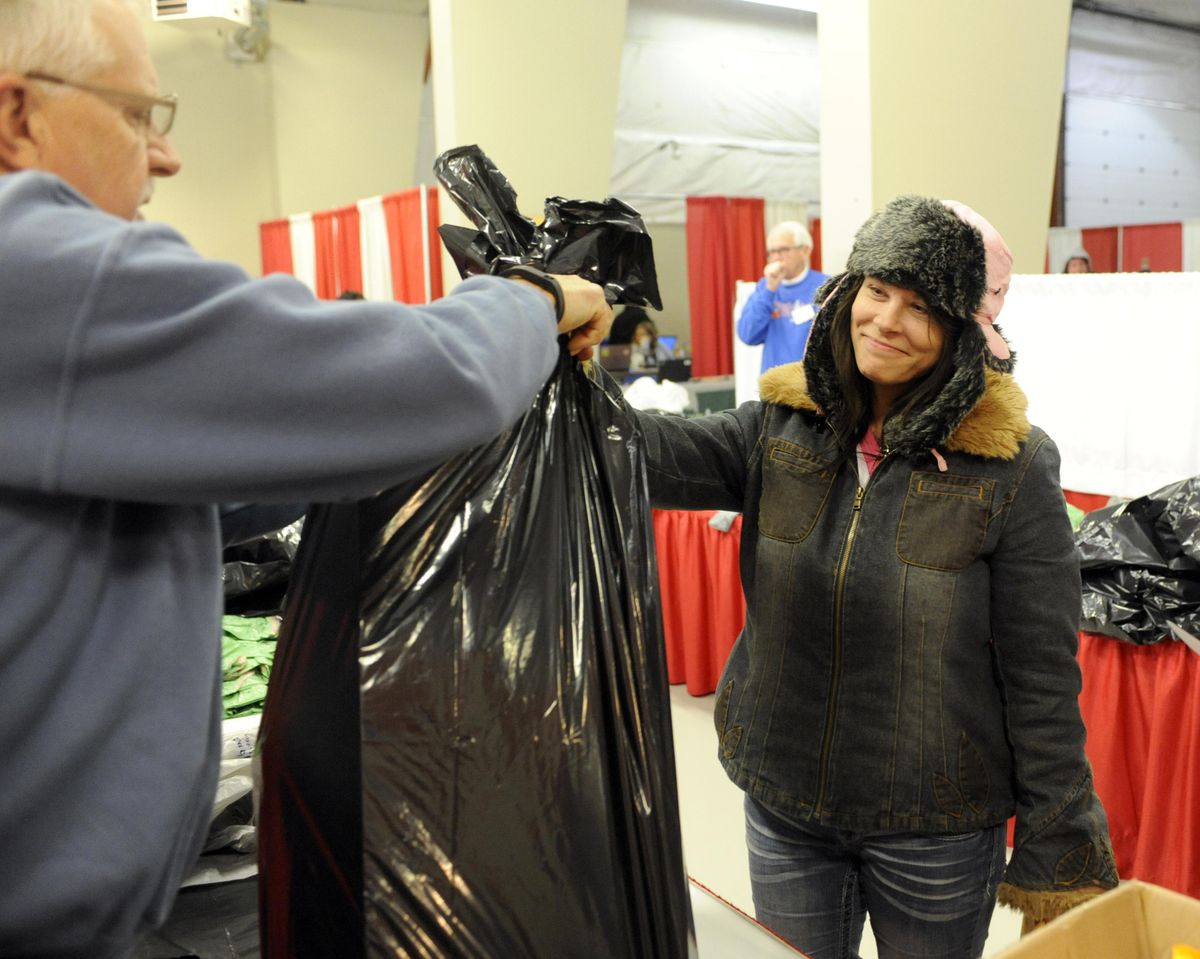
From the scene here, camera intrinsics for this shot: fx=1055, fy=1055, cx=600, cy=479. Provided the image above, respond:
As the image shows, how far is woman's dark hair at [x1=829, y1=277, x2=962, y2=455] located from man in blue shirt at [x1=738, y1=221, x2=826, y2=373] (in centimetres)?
319

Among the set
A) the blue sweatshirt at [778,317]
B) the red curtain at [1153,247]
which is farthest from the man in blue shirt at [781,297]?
the red curtain at [1153,247]

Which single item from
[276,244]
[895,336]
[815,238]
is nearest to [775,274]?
[895,336]

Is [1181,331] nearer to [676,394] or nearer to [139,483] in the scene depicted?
[676,394]

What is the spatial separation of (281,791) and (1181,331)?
3.21 m

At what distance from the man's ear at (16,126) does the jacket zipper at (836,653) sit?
0.96 m

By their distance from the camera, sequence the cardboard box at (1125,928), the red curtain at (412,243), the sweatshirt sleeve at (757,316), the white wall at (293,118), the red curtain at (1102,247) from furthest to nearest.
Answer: the red curtain at (1102,247) → the white wall at (293,118) → the red curtain at (412,243) → the sweatshirt sleeve at (757,316) → the cardboard box at (1125,928)

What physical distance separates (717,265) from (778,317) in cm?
514

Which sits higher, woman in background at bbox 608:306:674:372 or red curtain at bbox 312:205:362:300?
red curtain at bbox 312:205:362:300

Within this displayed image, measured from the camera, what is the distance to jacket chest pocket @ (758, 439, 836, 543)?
132 cm

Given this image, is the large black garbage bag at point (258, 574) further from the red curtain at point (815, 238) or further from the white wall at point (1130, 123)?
the white wall at point (1130, 123)

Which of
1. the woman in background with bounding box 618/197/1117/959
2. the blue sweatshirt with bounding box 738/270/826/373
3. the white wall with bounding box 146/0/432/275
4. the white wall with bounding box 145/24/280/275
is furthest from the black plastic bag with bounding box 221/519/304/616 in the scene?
the white wall with bounding box 146/0/432/275

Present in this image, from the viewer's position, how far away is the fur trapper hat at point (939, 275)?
126cm

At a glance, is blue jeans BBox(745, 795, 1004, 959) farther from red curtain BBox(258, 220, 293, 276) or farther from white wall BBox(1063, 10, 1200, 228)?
white wall BBox(1063, 10, 1200, 228)

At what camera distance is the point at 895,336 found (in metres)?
1.30
